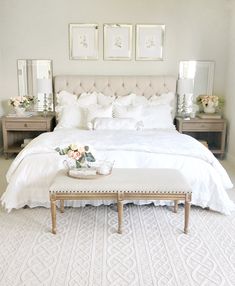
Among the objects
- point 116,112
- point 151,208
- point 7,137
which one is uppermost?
point 116,112

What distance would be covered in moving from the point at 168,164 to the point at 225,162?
2341 mm

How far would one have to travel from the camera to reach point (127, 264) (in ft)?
8.09

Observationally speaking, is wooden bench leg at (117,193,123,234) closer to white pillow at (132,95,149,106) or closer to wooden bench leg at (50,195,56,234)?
wooden bench leg at (50,195,56,234)

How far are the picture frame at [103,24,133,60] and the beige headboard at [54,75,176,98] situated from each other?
1.34 feet

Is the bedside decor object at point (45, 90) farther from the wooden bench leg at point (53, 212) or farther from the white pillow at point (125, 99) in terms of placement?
the wooden bench leg at point (53, 212)

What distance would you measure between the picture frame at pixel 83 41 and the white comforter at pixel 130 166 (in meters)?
2.51

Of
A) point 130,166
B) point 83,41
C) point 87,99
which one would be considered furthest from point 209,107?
point 130,166

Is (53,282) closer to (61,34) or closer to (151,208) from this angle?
(151,208)

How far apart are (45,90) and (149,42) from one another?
2040mm

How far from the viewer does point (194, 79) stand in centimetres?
573

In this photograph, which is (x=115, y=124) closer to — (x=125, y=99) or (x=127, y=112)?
(x=127, y=112)

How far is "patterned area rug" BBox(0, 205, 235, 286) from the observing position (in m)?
2.31

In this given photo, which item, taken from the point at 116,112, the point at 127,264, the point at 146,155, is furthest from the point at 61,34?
the point at 127,264

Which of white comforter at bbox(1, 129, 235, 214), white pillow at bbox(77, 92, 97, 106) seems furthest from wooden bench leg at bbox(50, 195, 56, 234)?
white pillow at bbox(77, 92, 97, 106)
